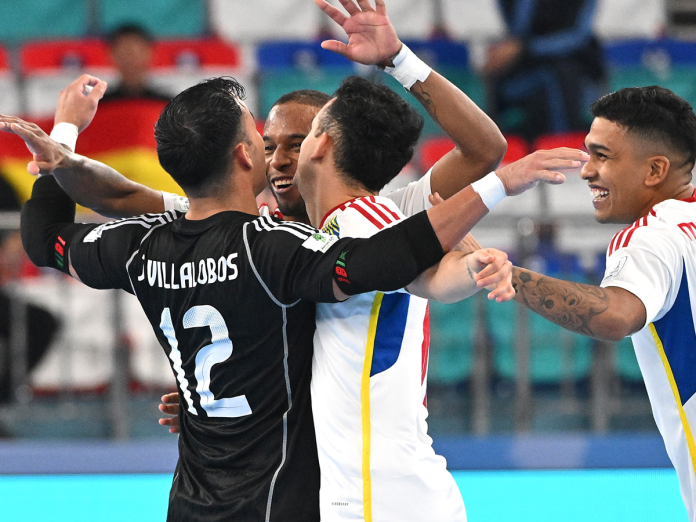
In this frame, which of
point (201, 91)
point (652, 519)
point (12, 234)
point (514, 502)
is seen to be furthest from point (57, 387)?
point (201, 91)

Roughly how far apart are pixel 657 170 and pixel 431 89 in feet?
3.26

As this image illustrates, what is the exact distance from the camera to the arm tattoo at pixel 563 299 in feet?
8.81

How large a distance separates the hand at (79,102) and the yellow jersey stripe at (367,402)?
1504 mm

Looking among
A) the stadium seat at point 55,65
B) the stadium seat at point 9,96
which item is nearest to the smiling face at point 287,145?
the stadium seat at point 55,65

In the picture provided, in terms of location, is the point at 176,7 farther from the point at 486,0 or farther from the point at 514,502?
the point at 514,502

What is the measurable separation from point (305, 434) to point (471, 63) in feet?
24.9

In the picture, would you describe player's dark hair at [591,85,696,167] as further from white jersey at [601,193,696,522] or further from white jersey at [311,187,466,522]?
white jersey at [311,187,466,522]

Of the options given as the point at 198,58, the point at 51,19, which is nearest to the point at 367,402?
the point at 198,58

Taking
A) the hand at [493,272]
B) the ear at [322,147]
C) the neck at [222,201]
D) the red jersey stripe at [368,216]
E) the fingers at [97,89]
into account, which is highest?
the fingers at [97,89]

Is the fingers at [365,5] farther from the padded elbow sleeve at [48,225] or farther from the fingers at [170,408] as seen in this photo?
the fingers at [170,408]

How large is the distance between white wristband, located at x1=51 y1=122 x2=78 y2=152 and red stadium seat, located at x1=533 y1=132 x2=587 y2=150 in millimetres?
6078

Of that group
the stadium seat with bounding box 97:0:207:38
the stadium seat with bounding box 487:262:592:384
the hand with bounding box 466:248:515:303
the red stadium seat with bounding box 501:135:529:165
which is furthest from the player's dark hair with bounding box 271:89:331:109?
the stadium seat with bounding box 97:0:207:38

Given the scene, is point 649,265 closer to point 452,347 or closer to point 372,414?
point 372,414

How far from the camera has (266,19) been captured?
389 inches
